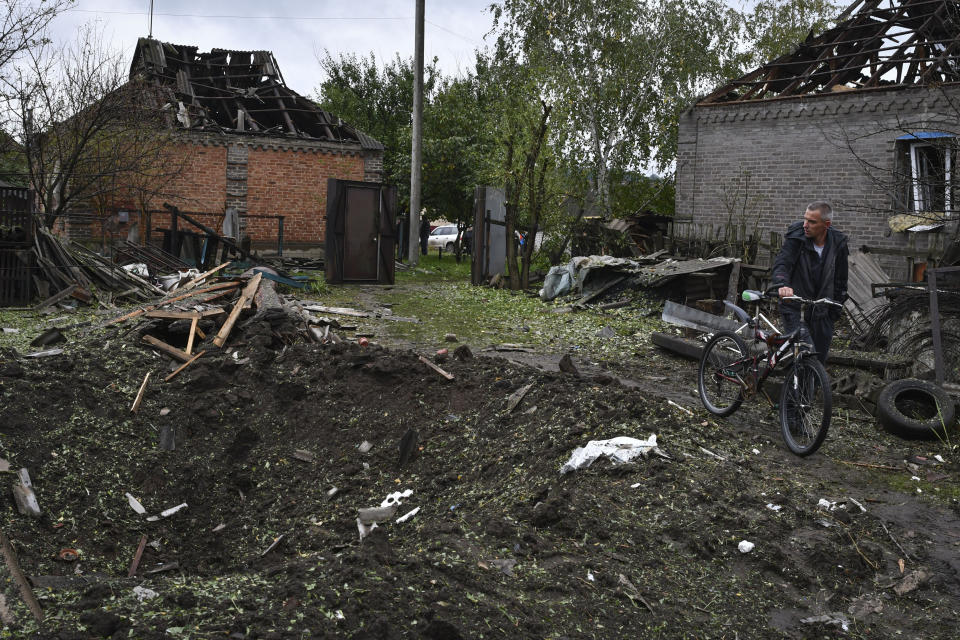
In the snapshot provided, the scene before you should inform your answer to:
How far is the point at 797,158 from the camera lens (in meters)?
17.2

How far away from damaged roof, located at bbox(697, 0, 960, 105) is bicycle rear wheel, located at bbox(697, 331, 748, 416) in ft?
38.1

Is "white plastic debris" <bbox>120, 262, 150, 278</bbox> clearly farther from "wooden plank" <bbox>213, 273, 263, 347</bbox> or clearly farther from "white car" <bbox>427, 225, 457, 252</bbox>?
"white car" <bbox>427, 225, 457, 252</bbox>

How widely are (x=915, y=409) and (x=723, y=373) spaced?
165cm

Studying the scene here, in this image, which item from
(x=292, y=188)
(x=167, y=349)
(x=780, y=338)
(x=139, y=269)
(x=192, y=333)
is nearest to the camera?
(x=780, y=338)

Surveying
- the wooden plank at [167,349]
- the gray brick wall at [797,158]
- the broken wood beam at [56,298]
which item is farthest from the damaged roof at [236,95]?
A: the wooden plank at [167,349]

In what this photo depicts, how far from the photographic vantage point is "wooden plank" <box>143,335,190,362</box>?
7207 mm

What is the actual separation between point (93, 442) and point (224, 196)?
17.9 meters

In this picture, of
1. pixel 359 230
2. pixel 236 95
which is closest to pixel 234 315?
pixel 359 230

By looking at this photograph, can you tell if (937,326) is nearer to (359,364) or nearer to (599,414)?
(599,414)

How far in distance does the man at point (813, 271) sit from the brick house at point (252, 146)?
17840 mm

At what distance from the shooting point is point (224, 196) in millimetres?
22094

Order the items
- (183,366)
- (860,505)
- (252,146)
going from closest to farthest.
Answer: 1. (860,505)
2. (183,366)
3. (252,146)

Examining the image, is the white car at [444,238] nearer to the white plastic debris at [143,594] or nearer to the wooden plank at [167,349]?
the wooden plank at [167,349]

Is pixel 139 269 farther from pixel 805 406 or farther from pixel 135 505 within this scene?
pixel 805 406
